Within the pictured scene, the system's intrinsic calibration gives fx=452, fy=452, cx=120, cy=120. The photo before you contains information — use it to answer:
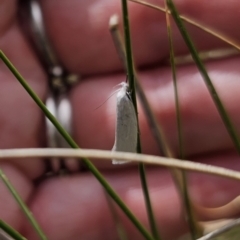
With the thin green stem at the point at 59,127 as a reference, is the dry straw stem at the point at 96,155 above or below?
below

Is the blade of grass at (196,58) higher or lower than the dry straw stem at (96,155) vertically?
higher

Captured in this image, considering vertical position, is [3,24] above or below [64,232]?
above

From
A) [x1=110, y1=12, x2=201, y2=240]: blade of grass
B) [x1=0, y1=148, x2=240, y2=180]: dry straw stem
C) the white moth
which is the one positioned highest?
[x1=110, y1=12, x2=201, y2=240]: blade of grass

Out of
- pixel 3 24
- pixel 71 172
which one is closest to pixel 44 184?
pixel 71 172

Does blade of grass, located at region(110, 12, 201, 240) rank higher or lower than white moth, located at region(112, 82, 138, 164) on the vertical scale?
higher

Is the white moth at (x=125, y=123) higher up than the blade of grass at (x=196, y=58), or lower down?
lower down

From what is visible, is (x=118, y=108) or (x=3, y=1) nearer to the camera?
(x=118, y=108)

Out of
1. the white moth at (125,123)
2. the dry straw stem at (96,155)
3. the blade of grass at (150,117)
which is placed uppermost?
the blade of grass at (150,117)

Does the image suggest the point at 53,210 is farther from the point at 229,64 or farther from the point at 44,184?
the point at 229,64
